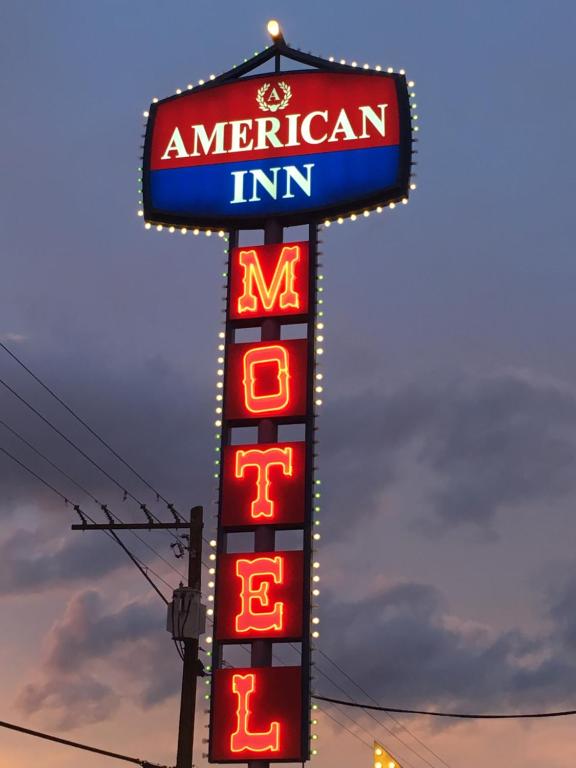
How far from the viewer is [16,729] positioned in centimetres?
2119

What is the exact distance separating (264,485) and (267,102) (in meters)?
9.74

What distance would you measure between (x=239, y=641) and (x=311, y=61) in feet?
45.3

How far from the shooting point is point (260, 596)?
89.6ft

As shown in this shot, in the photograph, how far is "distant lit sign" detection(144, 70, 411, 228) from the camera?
103ft

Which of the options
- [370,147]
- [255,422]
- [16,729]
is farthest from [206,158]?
[16,729]

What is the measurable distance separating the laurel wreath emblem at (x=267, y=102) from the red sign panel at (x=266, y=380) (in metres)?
6.28

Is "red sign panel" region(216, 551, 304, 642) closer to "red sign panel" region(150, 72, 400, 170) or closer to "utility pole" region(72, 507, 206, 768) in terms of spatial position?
"utility pole" region(72, 507, 206, 768)

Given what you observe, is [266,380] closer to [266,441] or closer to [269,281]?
[266,441]

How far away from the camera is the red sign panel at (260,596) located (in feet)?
88.4

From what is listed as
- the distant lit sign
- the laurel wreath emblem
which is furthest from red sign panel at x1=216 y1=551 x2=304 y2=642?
the laurel wreath emblem

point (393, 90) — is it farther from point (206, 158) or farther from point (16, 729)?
point (16, 729)

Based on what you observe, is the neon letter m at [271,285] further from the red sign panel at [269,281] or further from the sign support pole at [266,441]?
the sign support pole at [266,441]

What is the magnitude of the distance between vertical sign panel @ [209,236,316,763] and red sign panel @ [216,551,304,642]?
0.02m

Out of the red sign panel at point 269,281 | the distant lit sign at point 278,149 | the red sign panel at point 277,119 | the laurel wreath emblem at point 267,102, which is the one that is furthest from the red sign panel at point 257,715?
the laurel wreath emblem at point 267,102
